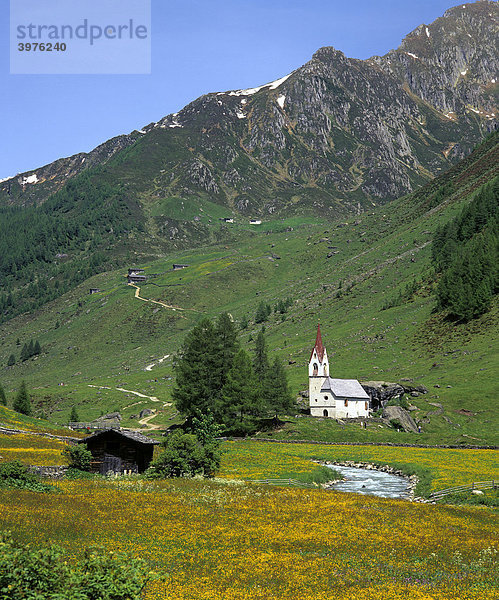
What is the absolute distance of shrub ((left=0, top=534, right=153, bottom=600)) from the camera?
11641 millimetres

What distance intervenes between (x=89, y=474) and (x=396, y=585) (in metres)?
35.0

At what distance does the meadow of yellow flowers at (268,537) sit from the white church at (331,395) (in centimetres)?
5975

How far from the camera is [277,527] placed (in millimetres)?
30109

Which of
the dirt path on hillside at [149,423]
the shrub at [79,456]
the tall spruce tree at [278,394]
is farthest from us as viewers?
the dirt path on hillside at [149,423]

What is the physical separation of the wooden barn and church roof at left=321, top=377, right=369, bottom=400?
185ft

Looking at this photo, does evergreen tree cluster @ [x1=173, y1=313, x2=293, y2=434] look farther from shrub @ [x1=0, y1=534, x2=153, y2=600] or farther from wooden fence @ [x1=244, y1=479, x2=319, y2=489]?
shrub @ [x1=0, y1=534, x2=153, y2=600]

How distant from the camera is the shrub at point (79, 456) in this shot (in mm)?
48562

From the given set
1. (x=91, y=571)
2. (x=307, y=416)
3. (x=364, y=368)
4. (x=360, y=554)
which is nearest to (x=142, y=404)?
(x=307, y=416)

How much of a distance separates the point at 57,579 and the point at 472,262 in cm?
13740

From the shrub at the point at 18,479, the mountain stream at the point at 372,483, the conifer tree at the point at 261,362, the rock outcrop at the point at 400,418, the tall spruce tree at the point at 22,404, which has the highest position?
the conifer tree at the point at 261,362

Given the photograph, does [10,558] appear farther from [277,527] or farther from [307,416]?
[307,416]

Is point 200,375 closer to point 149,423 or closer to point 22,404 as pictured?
point 149,423

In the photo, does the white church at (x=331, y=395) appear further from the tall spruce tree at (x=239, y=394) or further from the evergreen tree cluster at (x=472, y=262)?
the evergreen tree cluster at (x=472, y=262)

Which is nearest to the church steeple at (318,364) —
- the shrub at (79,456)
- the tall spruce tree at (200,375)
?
the tall spruce tree at (200,375)
